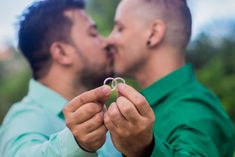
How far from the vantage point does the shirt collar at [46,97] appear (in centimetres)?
182

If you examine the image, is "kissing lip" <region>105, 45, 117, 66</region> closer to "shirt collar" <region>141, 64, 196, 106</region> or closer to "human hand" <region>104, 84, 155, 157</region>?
"shirt collar" <region>141, 64, 196, 106</region>

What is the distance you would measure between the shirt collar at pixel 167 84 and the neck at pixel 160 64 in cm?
4

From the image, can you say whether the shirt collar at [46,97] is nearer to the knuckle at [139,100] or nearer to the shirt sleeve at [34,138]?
the shirt sleeve at [34,138]

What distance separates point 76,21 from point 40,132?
62 centimetres

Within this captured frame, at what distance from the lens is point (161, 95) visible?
1700 mm

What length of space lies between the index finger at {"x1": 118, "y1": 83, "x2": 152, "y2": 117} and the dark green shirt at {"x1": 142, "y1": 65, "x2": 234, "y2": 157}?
10 cm

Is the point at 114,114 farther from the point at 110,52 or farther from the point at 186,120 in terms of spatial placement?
the point at 110,52

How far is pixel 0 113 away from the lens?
5699 mm

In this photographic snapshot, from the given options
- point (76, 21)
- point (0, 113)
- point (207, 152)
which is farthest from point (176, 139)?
point (0, 113)

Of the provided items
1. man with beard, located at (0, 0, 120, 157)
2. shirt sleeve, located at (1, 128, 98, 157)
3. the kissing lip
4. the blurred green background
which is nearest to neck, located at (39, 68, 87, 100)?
man with beard, located at (0, 0, 120, 157)

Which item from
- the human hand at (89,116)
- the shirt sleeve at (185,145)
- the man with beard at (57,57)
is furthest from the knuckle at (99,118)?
the man with beard at (57,57)

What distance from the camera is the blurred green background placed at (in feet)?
21.7

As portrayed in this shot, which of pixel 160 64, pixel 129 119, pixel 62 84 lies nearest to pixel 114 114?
pixel 129 119

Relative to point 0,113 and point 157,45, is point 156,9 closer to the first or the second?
point 157,45
